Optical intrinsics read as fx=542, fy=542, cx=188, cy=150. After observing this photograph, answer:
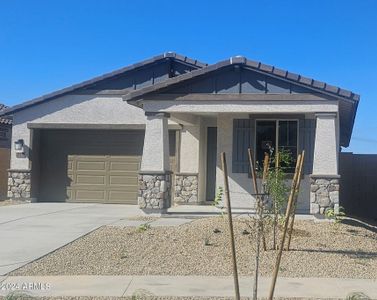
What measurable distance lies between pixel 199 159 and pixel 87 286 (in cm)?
987

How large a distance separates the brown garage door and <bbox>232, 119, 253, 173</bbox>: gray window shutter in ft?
14.1

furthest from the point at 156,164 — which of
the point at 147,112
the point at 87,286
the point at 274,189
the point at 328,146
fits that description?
the point at 87,286

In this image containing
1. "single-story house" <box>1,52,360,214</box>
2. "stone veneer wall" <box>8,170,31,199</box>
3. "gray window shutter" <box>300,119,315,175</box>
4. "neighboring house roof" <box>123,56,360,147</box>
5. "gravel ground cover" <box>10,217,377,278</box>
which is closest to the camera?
"gravel ground cover" <box>10,217,377,278</box>

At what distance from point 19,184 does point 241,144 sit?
8.00m

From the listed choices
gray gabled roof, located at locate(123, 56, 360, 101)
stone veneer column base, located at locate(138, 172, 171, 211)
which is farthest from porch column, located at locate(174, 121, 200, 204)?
gray gabled roof, located at locate(123, 56, 360, 101)

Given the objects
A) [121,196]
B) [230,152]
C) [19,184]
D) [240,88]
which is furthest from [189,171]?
[19,184]

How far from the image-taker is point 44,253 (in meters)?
9.45

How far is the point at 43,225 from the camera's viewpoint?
12.7 meters

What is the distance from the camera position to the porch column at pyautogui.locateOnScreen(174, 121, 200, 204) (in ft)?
55.7

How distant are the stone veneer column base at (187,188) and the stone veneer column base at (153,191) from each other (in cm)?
307

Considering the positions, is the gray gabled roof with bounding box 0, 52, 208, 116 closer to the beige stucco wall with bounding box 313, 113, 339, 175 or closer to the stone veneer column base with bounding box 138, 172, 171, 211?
the stone veneer column base with bounding box 138, 172, 171, 211

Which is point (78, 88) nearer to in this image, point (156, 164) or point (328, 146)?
point (156, 164)

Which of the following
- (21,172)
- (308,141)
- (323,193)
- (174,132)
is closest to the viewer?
(323,193)

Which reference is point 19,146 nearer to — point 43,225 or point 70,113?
point 70,113
